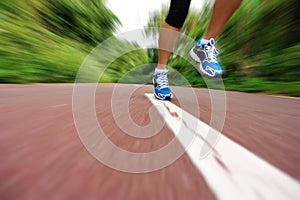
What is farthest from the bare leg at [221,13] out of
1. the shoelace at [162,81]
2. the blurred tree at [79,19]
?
the blurred tree at [79,19]

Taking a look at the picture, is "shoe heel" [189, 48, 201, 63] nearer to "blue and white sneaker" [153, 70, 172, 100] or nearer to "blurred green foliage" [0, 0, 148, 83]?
"blue and white sneaker" [153, 70, 172, 100]

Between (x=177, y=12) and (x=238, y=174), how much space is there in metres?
1.67

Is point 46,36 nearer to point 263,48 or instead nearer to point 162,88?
point 263,48

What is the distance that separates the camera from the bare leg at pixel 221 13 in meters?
1.79

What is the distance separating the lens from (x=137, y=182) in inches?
24.9

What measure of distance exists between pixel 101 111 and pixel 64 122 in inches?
14.0

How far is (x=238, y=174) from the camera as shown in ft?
2.24

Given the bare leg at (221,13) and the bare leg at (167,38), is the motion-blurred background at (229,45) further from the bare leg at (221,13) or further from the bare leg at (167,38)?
the bare leg at (221,13)

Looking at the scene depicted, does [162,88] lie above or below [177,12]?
below

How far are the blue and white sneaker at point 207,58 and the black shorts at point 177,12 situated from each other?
34cm

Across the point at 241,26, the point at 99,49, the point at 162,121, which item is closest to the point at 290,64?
the point at 241,26

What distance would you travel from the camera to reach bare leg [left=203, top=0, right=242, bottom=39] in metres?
1.79

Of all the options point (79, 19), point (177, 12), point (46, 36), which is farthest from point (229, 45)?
point (177, 12)

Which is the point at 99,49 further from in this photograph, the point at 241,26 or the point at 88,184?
the point at 88,184
